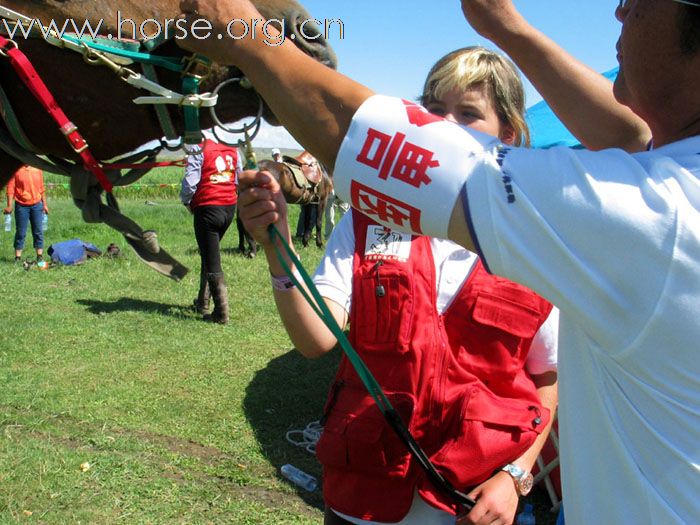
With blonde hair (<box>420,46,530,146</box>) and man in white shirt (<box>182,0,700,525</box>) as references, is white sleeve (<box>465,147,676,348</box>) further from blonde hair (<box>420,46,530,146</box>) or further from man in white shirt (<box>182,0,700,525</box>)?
blonde hair (<box>420,46,530,146</box>)

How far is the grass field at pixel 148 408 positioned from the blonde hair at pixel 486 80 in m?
2.84

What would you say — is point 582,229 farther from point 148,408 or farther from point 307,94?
point 148,408

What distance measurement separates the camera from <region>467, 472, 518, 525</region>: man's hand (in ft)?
5.71

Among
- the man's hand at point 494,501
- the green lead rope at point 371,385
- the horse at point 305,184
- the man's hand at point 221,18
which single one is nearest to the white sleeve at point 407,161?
the horse at point 305,184

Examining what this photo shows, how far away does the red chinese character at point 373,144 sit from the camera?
968 millimetres

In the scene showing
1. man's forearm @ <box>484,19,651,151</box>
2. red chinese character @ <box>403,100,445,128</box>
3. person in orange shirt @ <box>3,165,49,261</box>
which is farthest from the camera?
person in orange shirt @ <box>3,165,49,261</box>

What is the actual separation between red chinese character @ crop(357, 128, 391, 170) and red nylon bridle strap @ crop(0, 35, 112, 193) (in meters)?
1.77

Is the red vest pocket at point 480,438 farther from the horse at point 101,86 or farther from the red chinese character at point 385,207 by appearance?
the horse at point 101,86

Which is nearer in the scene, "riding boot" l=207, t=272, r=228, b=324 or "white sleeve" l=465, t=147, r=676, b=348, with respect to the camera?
"white sleeve" l=465, t=147, r=676, b=348

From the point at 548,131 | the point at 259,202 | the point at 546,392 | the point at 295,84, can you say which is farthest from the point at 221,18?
the point at 548,131

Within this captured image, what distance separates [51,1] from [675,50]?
2042 mm

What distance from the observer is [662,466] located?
3.23 ft

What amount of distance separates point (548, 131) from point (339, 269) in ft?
16.0

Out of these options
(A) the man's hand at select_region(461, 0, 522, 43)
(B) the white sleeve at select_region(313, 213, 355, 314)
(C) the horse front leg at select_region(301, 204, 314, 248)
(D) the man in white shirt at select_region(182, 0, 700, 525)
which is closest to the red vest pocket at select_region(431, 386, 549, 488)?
(B) the white sleeve at select_region(313, 213, 355, 314)
